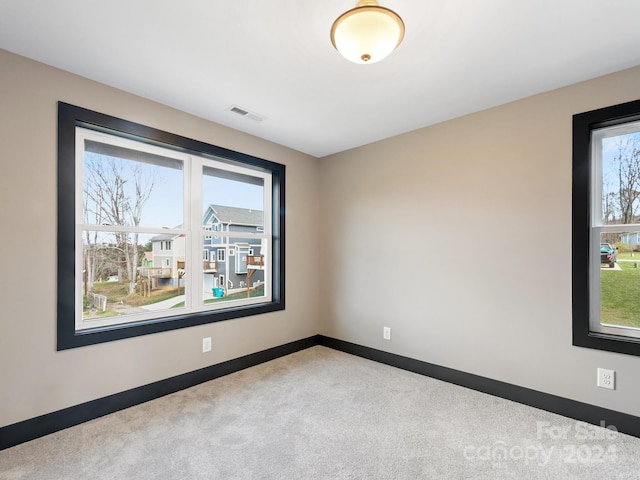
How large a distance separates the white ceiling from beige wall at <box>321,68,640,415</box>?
1.11ft

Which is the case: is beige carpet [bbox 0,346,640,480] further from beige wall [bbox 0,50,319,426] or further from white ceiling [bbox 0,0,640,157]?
white ceiling [bbox 0,0,640,157]

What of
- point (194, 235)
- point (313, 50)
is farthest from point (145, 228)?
point (313, 50)

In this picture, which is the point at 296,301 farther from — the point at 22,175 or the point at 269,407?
the point at 22,175

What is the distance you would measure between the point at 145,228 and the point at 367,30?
7.59 feet

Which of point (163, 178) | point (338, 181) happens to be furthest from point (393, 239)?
point (163, 178)

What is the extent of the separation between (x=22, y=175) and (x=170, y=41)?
1313mm

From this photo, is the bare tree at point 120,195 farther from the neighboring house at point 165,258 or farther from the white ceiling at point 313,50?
the white ceiling at point 313,50

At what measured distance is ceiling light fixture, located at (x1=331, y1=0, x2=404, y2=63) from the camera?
1392 mm

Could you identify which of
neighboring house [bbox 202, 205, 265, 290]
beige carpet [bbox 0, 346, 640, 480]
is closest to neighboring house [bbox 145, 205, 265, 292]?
neighboring house [bbox 202, 205, 265, 290]

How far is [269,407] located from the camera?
240 centimetres

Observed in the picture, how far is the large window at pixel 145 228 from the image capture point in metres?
2.21

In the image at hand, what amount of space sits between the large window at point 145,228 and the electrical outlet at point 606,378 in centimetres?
286

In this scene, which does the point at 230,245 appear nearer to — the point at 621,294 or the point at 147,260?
the point at 147,260

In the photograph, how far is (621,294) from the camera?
2.20m
